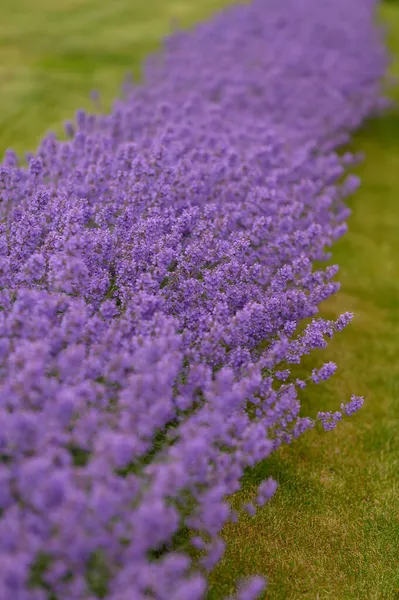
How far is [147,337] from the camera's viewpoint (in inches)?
130

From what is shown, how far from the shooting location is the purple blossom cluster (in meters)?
2.54

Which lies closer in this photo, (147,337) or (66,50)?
(147,337)

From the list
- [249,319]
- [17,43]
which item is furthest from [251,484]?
[17,43]

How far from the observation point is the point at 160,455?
3.13 meters

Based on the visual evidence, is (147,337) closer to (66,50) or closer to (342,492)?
(342,492)

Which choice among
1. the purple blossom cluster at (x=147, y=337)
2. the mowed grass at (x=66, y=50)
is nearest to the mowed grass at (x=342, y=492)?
the purple blossom cluster at (x=147, y=337)

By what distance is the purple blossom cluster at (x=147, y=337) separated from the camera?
100.0 inches

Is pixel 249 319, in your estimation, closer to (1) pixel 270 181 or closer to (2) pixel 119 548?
(2) pixel 119 548

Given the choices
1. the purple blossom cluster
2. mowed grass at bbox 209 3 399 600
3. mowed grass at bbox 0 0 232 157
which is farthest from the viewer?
mowed grass at bbox 0 0 232 157

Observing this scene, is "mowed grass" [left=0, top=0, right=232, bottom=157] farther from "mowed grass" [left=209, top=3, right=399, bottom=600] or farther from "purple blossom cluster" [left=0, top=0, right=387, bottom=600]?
"mowed grass" [left=209, top=3, right=399, bottom=600]

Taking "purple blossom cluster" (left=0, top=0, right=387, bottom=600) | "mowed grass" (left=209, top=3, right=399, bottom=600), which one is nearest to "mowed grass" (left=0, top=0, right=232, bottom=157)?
"purple blossom cluster" (left=0, top=0, right=387, bottom=600)

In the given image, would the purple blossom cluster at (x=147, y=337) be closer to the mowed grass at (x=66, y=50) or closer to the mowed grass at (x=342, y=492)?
the mowed grass at (x=342, y=492)

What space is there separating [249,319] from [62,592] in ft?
6.20

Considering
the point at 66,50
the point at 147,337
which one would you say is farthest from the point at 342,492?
the point at 66,50
